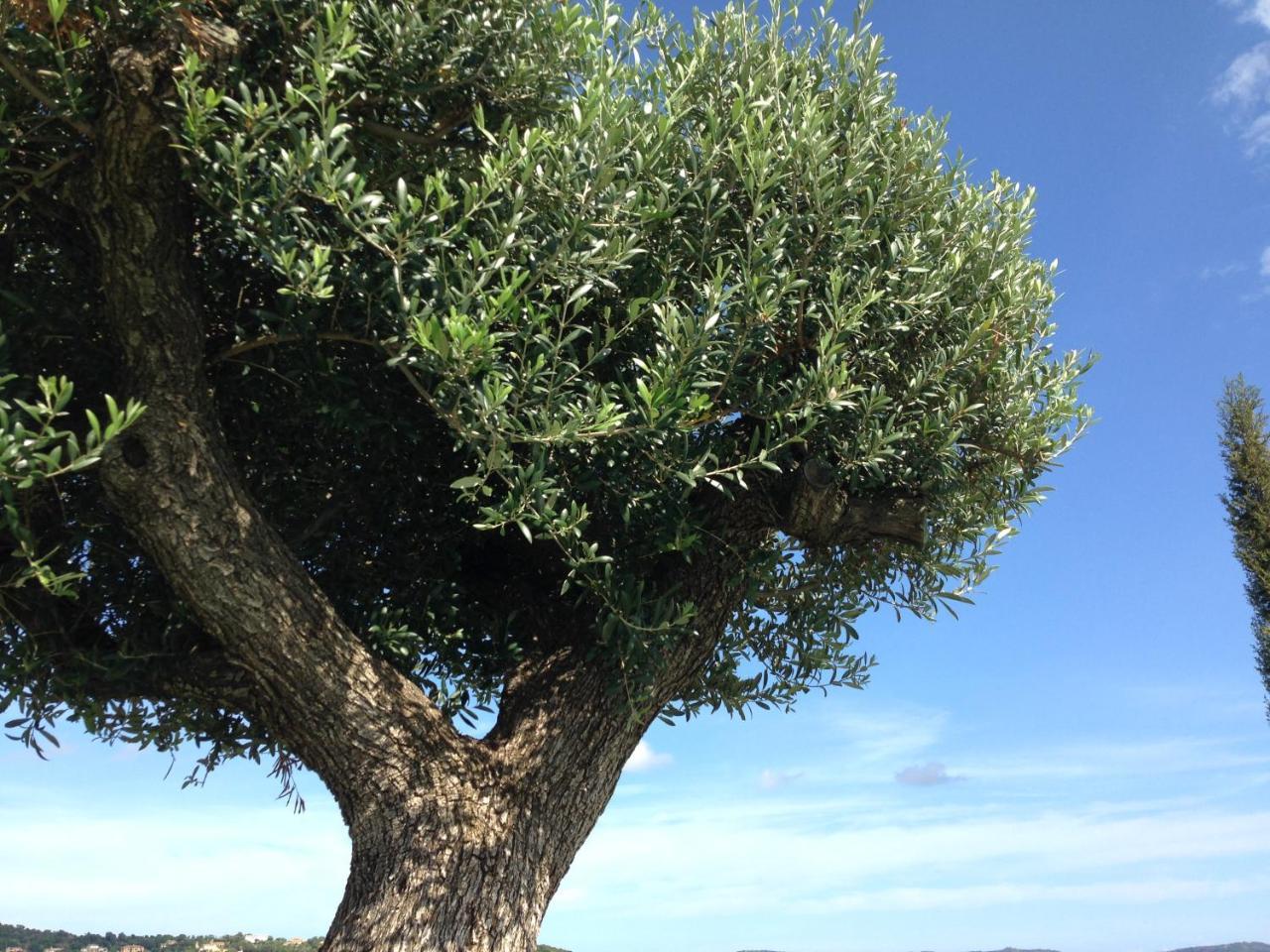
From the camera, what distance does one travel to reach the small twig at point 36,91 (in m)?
6.51

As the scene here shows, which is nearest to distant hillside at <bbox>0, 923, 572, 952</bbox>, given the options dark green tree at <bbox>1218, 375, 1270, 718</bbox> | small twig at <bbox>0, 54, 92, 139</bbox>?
small twig at <bbox>0, 54, 92, 139</bbox>

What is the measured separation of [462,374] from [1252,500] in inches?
1110

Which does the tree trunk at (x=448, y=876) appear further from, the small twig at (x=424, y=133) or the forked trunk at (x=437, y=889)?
the small twig at (x=424, y=133)

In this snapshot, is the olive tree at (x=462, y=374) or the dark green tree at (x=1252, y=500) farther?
the dark green tree at (x=1252, y=500)

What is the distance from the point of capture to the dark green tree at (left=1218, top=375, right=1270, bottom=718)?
2677cm

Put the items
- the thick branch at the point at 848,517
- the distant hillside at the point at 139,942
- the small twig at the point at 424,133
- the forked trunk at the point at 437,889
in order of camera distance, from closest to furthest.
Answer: the small twig at the point at 424,133 < the forked trunk at the point at 437,889 < the thick branch at the point at 848,517 < the distant hillside at the point at 139,942

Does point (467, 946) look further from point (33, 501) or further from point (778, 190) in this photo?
point (778, 190)

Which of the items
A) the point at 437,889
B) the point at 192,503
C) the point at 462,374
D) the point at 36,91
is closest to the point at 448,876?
the point at 437,889

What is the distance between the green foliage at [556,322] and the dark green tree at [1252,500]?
21437 mm

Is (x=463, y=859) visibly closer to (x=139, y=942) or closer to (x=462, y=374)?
(x=462, y=374)

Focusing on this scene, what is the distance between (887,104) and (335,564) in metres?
6.88

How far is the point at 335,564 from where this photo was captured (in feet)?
32.0

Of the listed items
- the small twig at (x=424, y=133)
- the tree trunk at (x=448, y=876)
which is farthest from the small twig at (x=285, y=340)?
the tree trunk at (x=448, y=876)

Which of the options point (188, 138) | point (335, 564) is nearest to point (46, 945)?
point (335, 564)
